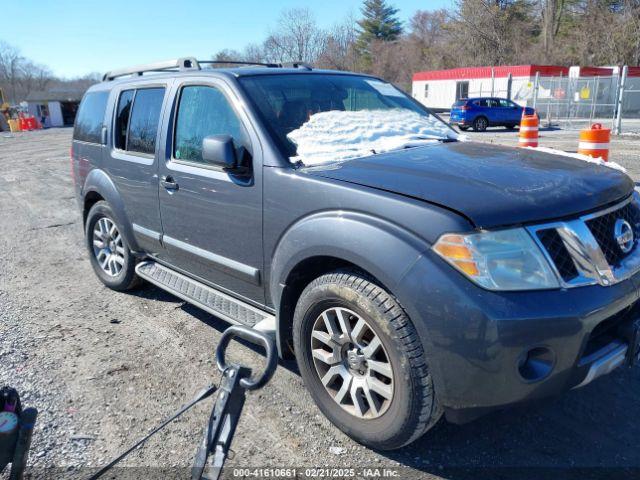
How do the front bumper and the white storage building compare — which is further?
the white storage building

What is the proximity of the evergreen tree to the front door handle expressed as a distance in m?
70.0

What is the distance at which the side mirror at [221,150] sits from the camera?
9.72ft

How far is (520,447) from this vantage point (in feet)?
8.77

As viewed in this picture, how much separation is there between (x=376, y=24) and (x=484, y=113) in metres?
50.0

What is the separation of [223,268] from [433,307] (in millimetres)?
1634

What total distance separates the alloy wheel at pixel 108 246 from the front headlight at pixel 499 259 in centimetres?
331

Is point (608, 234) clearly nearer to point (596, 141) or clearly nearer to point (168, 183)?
point (168, 183)

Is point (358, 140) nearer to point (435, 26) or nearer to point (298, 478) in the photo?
point (298, 478)

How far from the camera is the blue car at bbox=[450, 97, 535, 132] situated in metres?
24.4

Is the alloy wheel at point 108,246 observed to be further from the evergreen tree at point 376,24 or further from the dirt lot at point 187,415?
the evergreen tree at point 376,24

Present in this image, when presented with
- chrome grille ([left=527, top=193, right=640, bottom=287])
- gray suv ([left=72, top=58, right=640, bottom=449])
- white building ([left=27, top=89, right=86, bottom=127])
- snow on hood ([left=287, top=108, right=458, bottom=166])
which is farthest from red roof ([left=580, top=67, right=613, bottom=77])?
white building ([left=27, top=89, right=86, bottom=127])

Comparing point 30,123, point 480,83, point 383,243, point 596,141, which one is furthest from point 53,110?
point 383,243

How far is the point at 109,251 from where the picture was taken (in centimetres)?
492

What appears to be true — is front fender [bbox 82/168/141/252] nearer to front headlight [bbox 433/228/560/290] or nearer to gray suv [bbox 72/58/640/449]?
gray suv [bbox 72/58/640/449]
